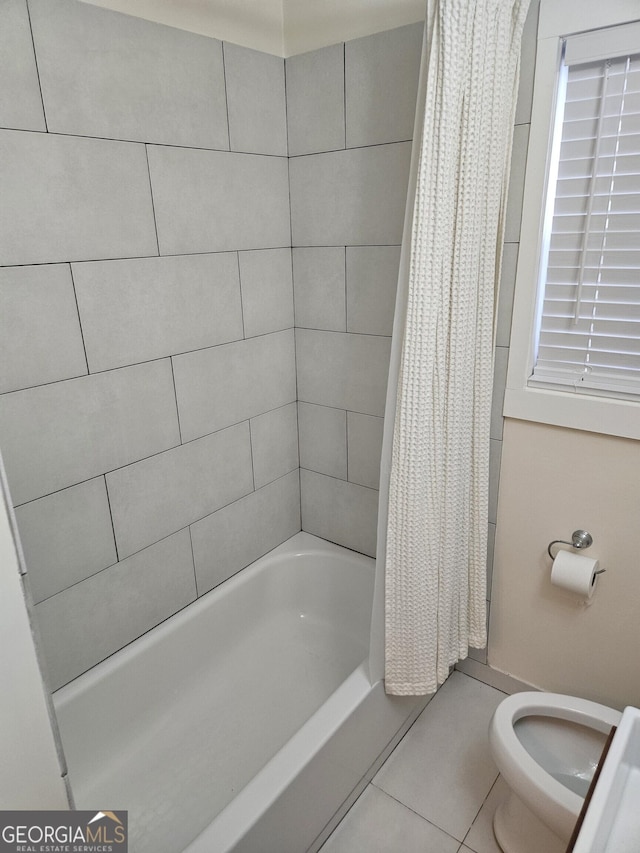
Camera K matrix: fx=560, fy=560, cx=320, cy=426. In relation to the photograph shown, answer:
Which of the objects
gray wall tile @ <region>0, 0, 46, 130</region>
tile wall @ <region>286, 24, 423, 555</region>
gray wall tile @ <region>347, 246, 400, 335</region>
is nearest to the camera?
gray wall tile @ <region>0, 0, 46, 130</region>

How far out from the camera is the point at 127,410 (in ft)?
5.20

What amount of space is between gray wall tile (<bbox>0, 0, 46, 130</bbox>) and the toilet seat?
1.88m

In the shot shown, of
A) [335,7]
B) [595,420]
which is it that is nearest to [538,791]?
[595,420]

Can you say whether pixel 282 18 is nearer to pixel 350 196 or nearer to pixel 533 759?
pixel 350 196

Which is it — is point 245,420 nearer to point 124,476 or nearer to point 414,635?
point 124,476

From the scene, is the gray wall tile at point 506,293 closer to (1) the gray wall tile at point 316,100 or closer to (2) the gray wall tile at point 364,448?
(2) the gray wall tile at point 364,448

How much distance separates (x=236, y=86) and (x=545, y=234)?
1.02 metres

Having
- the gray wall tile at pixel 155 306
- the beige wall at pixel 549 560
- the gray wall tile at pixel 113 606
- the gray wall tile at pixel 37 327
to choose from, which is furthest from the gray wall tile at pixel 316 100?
the gray wall tile at pixel 113 606

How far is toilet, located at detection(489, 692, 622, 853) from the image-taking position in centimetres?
145

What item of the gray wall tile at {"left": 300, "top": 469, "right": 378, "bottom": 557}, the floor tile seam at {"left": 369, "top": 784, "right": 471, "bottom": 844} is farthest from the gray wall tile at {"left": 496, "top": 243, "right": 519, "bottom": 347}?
the floor tile seam at {"left": 369, "top": 784, "right": 471, "bottom": 844}

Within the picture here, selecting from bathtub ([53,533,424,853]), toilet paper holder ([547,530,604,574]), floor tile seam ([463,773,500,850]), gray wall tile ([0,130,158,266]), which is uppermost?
gray wall tile ([0,130,158,266])

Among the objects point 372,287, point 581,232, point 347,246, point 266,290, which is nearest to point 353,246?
point 347,246

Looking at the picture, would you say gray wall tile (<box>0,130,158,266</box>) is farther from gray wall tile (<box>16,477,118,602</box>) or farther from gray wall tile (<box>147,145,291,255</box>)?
gray wall tile (<box>16,477,118,602</box>)

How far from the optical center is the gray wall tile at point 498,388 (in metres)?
1.64
